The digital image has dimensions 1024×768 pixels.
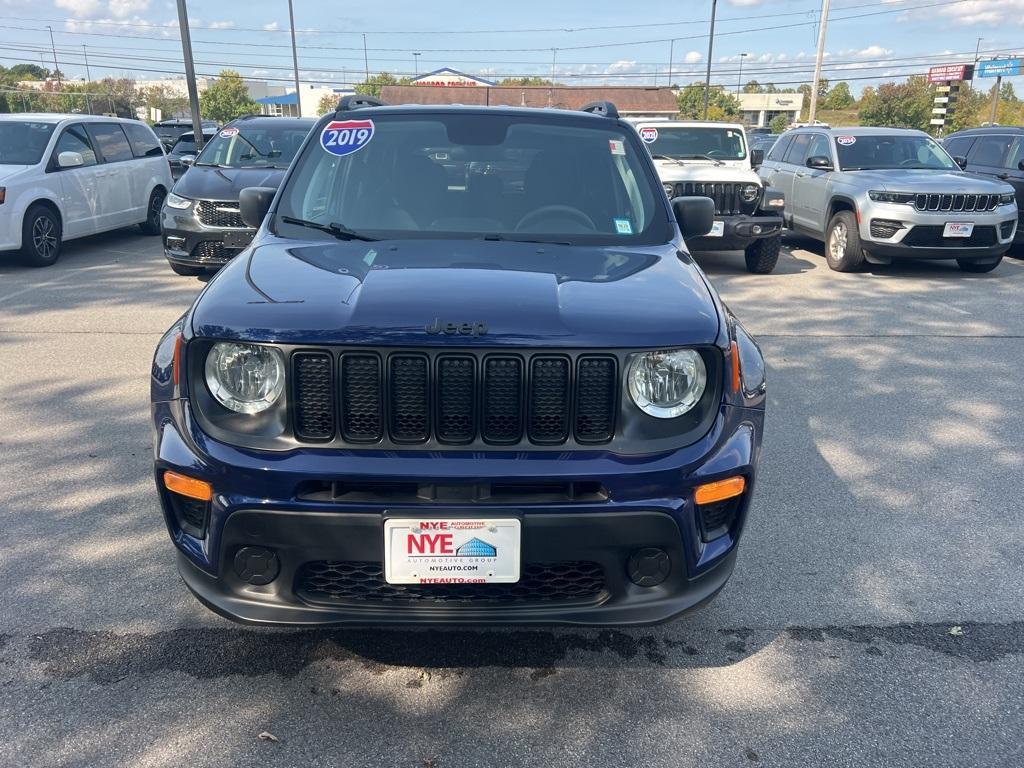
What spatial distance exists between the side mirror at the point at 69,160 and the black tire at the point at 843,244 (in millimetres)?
9741

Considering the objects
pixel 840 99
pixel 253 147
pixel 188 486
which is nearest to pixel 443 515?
pixel 188 486

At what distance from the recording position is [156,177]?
12531 millimetres

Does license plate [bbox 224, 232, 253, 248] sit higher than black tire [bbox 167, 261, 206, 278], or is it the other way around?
license plate [bbox 224, 232, 253, 248]

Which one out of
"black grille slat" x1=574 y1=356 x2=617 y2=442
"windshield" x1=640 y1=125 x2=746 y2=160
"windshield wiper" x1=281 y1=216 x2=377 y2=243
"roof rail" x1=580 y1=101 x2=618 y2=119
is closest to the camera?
"black grille slat" x1=574 y1=356 x2=617 y2=442

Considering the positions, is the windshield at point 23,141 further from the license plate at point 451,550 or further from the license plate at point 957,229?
the license plate at point 957,229

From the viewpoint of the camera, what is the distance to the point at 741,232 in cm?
989

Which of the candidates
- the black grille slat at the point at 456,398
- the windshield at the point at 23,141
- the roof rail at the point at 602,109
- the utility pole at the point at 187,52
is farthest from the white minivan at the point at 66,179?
the black grille slat at the point at 456,398

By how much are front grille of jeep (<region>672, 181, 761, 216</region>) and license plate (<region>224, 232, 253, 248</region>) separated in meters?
5.18

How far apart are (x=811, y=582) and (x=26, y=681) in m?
2.86

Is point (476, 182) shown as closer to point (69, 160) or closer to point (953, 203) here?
point (953, 203)

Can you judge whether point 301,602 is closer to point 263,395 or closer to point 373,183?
point 263,395

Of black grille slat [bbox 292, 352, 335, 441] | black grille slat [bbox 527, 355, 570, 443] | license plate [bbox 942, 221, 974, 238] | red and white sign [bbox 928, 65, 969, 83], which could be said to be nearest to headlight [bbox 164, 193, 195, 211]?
black grille slat [bbox 292, 352, 335, 441]

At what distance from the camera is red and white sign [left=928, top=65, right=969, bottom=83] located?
197ft

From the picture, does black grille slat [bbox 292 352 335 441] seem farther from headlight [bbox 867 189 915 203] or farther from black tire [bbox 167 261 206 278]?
headlight [bbox 867 189 915 203]
